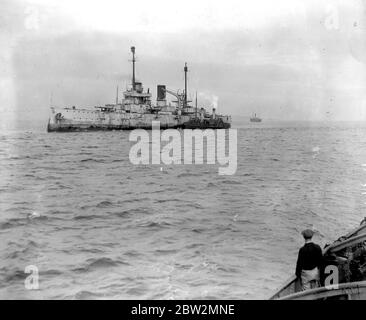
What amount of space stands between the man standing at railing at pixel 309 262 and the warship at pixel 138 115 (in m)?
68.9

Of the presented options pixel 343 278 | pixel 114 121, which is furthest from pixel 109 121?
pixel 343 278

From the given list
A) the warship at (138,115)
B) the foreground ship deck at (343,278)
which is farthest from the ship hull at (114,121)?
the foreground ship deck at (343,278)

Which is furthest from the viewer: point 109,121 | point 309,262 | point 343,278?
point 109,121

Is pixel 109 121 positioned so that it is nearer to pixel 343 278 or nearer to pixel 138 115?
pixel 138 115

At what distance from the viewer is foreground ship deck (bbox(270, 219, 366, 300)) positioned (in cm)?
581

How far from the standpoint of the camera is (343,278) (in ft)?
23.5

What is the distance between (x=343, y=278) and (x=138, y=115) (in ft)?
247

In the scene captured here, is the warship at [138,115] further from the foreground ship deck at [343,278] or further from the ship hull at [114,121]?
the foreground ship deck at [343,278]

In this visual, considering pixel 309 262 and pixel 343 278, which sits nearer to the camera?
pixel 309 262

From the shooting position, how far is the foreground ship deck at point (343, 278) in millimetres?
5806

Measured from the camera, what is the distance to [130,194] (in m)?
20.4

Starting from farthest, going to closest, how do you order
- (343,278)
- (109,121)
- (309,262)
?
(109,121) → (343,278) → (309,262)

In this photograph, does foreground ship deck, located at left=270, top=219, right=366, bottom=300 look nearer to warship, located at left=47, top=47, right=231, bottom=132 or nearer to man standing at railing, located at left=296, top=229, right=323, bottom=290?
man standing at railing, located at left=296, top=229, right=323, bottom=290
